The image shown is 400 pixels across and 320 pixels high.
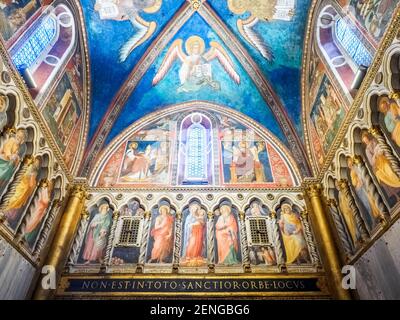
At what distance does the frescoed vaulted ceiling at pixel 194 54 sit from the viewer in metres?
10.6

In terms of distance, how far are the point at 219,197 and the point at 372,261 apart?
4958mm

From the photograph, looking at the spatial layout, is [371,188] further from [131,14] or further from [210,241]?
[131,14]

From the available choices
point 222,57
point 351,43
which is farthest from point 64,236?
A: point 351,43

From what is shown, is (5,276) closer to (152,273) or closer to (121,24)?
(152,273)

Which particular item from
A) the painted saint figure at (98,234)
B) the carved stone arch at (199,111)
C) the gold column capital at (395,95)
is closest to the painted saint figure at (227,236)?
the carved stone arch at (199,111)

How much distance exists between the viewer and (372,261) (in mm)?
6758

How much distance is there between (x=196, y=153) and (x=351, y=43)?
6840 mm

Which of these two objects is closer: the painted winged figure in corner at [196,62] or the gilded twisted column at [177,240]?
the gilded twisted column at [177,240]

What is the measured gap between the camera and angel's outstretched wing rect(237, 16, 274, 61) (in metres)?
11.1

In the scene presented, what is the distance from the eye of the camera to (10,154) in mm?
6930

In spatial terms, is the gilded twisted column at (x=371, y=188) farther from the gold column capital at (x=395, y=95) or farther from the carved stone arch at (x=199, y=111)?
the carved stone arch at (x=199, y=111)

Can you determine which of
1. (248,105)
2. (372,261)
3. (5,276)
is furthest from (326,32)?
(5,276)

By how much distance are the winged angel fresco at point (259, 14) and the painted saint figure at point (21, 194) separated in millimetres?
9325

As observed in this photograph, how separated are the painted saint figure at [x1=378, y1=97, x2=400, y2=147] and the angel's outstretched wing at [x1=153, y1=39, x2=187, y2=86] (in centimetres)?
839
